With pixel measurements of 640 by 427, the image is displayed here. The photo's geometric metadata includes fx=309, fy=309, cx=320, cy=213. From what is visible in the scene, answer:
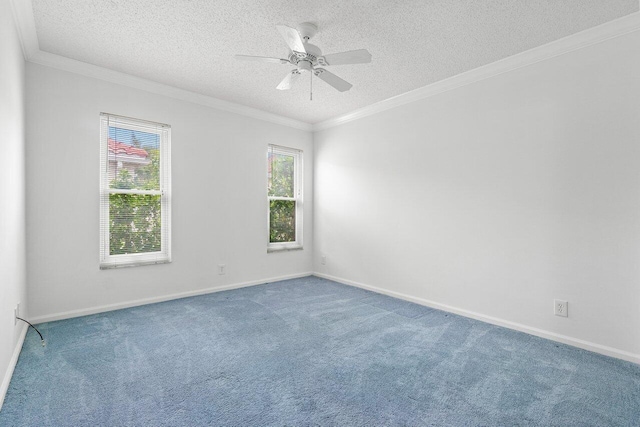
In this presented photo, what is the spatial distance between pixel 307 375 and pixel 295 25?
2.67m

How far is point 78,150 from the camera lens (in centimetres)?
319

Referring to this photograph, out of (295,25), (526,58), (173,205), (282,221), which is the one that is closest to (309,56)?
(295,25)

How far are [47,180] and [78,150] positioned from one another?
406 millimetres

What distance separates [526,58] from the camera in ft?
9.41

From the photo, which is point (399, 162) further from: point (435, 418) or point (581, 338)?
point (435, 418)

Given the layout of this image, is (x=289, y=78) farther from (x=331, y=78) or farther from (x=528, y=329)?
(x=528, y=329)

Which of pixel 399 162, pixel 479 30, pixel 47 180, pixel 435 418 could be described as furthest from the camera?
pixel 399 162

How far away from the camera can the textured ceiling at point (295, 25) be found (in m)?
2.28

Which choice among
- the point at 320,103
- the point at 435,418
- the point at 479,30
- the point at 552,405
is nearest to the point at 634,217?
the point at 552,405

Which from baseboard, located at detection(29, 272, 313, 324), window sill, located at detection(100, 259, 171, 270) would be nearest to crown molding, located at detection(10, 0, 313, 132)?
window sill, located at detection(100, 259, 171, 270)

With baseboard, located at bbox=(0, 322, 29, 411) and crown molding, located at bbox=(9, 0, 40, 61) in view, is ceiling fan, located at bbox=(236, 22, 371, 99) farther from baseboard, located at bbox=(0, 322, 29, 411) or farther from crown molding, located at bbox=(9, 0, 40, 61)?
baseboard, located at bbox=(0, 322, 29, 411)

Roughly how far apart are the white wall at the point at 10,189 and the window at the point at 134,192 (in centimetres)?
74

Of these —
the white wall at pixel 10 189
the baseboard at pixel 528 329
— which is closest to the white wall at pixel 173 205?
the white wall at pixel 10 189

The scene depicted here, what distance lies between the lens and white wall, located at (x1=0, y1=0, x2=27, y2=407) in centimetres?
189
